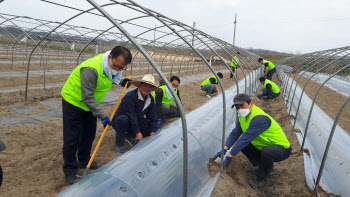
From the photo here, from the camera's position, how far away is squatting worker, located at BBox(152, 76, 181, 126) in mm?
5125

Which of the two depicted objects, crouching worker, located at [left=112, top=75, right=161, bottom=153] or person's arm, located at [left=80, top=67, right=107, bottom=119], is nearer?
person's arm, located at [left=80, top=67, right=107, bottom=119]

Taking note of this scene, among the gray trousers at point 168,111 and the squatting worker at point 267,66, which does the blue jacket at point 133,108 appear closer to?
the gray trousers at point 168,111

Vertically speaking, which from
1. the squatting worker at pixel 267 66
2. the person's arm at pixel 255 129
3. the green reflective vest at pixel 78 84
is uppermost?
the squatting worker at pixel 267 66

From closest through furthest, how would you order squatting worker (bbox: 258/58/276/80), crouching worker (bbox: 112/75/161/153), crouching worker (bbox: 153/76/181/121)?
1. crouching worker (bbox: 112/75/161/153)
2. crouching worker (bbox: 153/76/181/121)
3. squatting worker (bbox: 258/58/276/80)

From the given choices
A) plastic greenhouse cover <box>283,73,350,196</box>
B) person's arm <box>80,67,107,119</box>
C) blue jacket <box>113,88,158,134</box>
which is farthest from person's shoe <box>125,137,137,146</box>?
plastic greenhouse cover <box>283,73,350,196</box>

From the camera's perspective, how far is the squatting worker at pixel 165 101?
512cm

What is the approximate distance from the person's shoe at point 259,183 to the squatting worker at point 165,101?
2411mm

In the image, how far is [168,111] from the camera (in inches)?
226

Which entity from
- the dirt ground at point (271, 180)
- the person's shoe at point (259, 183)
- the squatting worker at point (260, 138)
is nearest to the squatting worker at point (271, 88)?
the dirt ground at point (271, 180)

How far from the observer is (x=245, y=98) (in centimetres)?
332

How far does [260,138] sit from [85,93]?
2.48 meters

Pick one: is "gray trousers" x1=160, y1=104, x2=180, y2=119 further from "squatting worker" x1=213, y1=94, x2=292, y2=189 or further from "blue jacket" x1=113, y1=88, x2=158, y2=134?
"squatting worker" x1=213, y1=94, x2=292, y2=189

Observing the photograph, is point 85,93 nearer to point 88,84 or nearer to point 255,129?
point 88,84

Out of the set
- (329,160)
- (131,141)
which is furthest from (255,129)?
(131,141)
